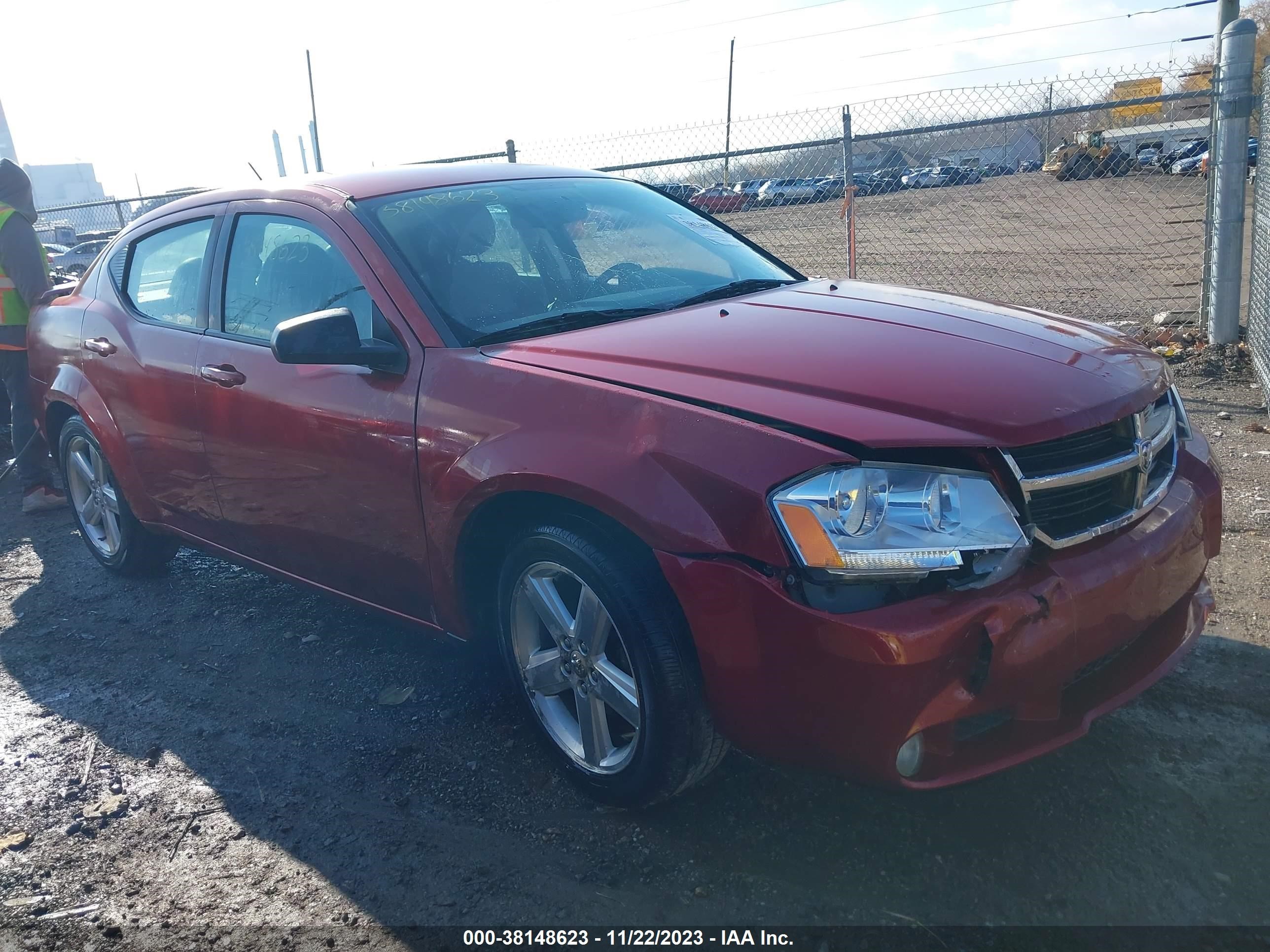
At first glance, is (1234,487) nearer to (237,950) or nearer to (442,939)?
(442,939)

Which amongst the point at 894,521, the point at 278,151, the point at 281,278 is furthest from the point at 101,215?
the point at 278,151

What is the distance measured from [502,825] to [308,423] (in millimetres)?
1404

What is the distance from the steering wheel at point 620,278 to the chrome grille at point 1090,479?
158 centimetres

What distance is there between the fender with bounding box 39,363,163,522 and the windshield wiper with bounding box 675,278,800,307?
8.22 feet

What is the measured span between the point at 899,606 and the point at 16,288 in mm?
5853

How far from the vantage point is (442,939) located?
2.41 meters

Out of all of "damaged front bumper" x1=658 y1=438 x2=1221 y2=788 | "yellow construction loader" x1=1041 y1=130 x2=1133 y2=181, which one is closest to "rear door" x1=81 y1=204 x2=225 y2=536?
"damaged front bumper" x1=658 y1=438 x2=1221 y2=788

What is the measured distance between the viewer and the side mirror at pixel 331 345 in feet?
9.80

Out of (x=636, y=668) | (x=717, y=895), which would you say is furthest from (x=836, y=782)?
(x=636, y=668)

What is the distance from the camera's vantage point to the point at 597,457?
253 cm

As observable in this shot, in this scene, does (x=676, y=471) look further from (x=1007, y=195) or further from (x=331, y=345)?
(x=1007, y=195)

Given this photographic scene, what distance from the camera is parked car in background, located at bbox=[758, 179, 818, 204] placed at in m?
9.80

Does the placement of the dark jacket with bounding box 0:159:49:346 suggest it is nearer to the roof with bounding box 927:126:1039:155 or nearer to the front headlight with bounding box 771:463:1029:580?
the front headlight with bounding box 771:463:1029:580

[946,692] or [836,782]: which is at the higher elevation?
[946,692]
